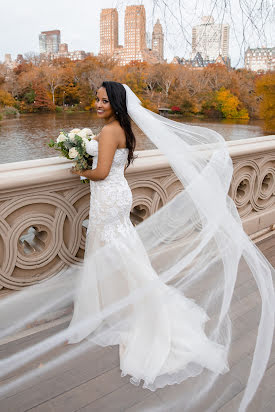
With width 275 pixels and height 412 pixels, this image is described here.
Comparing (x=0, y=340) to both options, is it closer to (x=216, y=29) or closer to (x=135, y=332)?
(x=135, y=332)

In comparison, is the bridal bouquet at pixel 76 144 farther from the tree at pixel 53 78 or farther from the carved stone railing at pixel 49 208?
the tree at pixel 53 78

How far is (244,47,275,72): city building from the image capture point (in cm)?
254

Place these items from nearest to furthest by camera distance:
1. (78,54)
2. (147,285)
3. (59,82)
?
(147,285) < (59,82) < (78,54)

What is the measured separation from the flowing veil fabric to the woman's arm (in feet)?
0.71

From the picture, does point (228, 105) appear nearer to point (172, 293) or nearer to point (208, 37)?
point (208, 37)

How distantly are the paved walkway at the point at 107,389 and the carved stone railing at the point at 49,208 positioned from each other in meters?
0.53

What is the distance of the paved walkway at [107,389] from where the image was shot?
171 centimetres

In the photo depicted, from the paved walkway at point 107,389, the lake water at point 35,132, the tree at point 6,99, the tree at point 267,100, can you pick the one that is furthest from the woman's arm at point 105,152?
the tree at point 267,100

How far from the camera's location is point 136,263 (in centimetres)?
225

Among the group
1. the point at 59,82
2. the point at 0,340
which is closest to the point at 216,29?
the point at 0,340

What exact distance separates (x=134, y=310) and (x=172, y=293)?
0.94ft

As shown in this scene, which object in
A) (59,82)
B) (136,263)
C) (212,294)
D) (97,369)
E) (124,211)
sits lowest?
(97,369)

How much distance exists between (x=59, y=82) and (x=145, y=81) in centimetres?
627

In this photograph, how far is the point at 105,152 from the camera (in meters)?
2.03
